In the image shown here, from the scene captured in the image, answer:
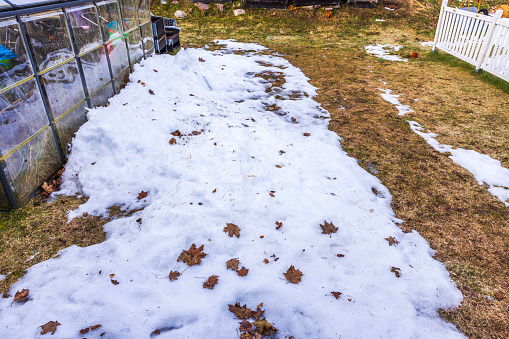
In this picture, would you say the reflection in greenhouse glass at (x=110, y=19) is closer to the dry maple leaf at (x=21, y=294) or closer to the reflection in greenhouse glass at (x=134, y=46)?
the reflection in greenhouse glass at (x=134, y=46)

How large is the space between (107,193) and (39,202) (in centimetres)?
85

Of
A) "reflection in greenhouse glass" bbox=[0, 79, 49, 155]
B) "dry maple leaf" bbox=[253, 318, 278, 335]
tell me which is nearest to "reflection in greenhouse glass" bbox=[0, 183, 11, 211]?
"reflection in greenhouse glass" bbox=[0, 79, 49, 155]

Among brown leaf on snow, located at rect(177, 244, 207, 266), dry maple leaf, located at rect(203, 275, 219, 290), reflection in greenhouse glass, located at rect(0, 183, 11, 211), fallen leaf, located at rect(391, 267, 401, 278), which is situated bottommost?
fallen leaf, located at rect(391, 267, 401, 278)

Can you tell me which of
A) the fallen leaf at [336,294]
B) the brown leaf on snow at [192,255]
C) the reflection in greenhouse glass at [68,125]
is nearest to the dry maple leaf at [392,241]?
the fallen leaf at [336,294]

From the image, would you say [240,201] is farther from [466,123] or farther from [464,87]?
[464,87]

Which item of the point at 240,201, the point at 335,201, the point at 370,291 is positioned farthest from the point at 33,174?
the point at 370,291

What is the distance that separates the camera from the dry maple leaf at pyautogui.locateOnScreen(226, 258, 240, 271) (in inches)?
122

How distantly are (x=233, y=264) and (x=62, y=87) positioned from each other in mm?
3774

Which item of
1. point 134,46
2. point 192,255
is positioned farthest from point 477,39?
point 192,255

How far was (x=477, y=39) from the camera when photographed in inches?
363

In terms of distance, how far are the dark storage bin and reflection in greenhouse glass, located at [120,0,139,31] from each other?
35.2ft

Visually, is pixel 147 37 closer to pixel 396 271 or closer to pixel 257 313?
pixel 257 313

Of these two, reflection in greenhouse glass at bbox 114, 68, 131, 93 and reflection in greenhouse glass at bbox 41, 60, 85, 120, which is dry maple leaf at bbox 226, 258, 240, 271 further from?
reflection in greenhouse glass at bbox 114, 68, 131, 93

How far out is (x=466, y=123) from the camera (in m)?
6.54
